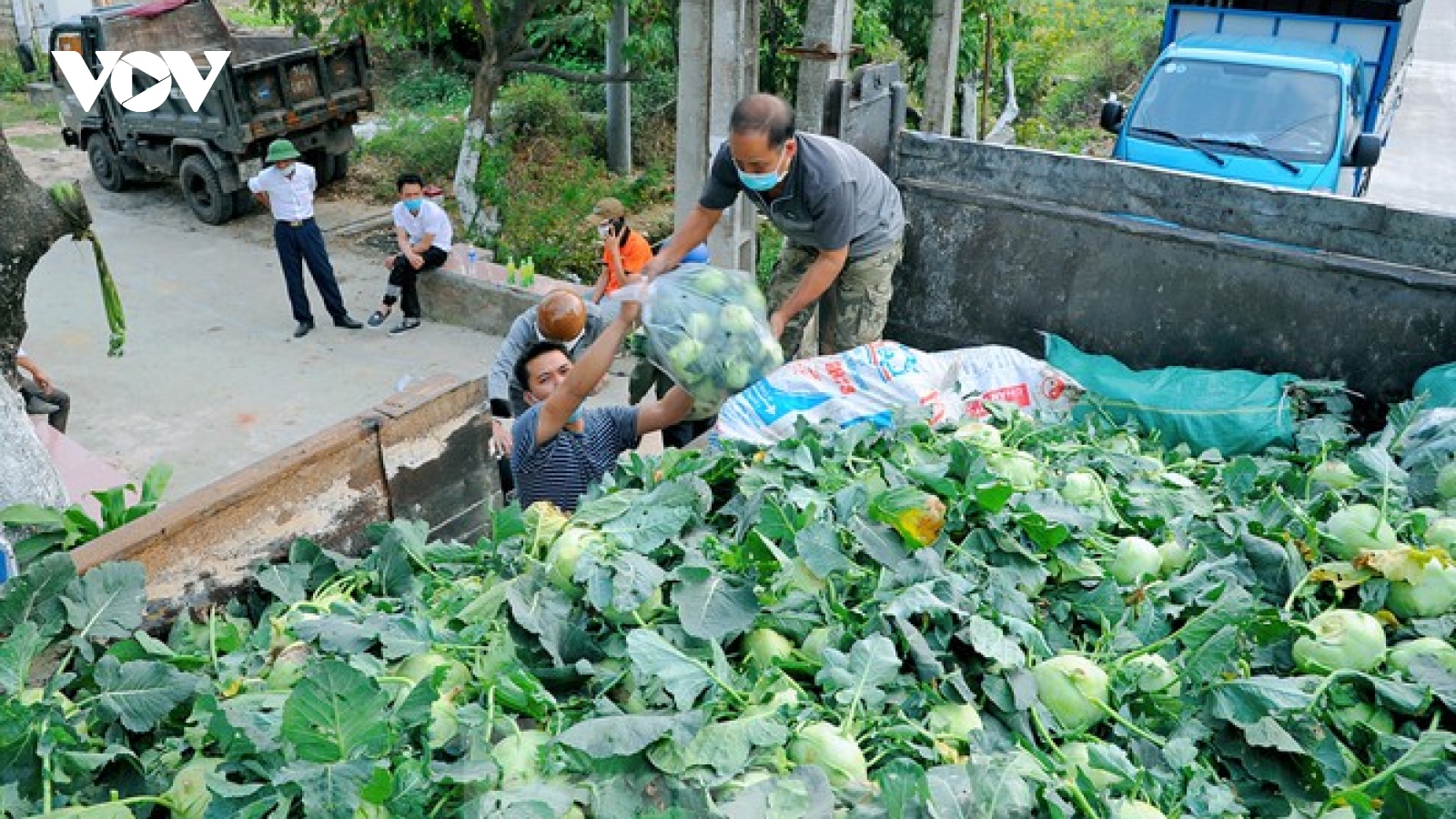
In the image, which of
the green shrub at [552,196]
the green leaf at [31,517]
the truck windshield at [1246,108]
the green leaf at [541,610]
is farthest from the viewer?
the green shrub at [552,196]

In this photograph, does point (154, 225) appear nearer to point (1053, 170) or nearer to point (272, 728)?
point (1053, 170)

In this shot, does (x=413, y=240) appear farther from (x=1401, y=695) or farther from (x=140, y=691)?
(x=1401, y=695)

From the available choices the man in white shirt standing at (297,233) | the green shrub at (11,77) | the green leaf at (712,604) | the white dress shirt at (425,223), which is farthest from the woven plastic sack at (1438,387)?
the green shrub at (11,77)

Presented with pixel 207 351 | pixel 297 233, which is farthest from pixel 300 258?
pixel 207 351

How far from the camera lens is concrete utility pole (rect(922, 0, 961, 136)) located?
9.31m

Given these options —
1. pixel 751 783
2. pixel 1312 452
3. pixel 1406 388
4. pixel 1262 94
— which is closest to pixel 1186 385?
pixel 1312 452

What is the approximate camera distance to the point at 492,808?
6.04 feet

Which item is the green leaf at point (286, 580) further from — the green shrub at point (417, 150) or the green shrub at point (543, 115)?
the green shrub at point (543, 115)

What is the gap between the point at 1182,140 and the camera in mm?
7688

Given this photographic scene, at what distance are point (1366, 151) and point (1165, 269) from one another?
408 cm

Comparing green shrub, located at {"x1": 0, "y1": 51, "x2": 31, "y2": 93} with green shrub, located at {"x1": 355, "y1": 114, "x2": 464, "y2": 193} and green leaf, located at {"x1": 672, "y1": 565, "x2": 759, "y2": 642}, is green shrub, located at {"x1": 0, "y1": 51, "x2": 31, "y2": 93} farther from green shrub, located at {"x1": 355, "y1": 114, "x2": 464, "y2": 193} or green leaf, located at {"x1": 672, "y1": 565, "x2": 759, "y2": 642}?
green leaf, located at {"x1": 672, "y1": 565, "x2": 759, "y2": 642}

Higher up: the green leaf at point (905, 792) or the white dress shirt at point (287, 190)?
the green leaf at point (905, 792)

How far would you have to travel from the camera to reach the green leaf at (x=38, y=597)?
2492 mm

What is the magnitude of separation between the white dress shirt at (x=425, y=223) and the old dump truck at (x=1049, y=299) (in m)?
4.27
